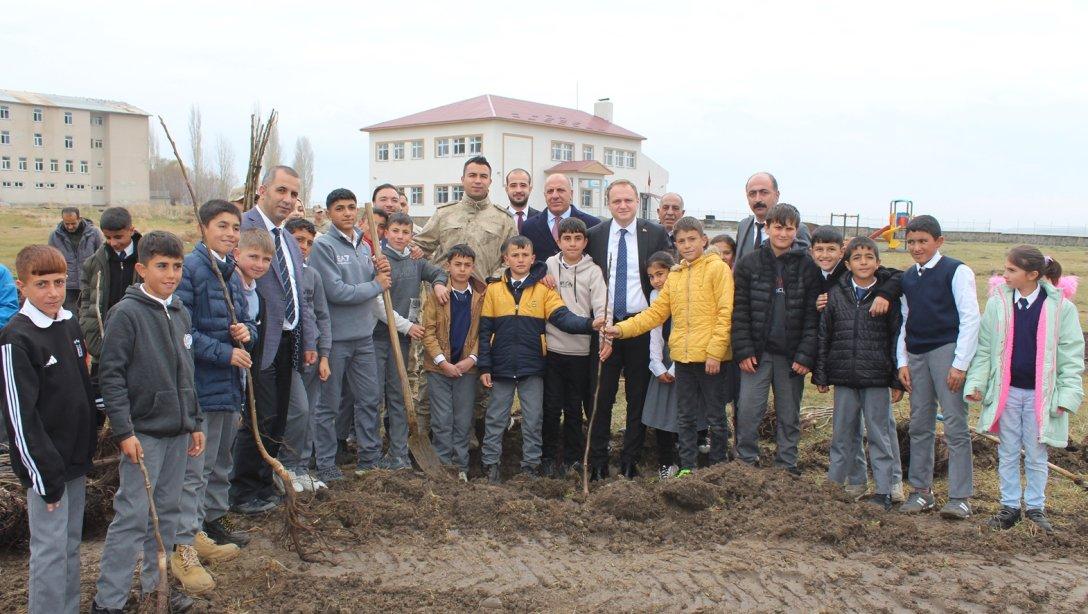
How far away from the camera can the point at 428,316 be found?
6.16 metres

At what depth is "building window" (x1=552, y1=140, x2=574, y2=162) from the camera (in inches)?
1959

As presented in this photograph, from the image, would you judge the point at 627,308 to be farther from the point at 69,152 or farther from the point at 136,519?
the point at 69,152

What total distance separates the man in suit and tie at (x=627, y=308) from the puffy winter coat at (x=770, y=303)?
773 mm

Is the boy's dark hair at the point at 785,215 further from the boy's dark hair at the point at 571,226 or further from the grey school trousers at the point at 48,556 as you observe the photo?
the grey school trousers at the point at 48,556

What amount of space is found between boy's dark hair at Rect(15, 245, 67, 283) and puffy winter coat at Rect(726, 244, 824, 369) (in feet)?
14.3

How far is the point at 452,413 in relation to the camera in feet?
20.6

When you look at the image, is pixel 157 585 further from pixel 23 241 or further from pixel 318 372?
pixel 23 241

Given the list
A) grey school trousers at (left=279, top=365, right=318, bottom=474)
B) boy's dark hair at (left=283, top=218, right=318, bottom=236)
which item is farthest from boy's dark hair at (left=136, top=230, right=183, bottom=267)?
boy's dark hair at (left=283, top=218, right=318, bottom=236)

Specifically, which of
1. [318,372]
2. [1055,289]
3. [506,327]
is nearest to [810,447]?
[1055,289]

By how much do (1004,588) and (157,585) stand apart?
4.36 m

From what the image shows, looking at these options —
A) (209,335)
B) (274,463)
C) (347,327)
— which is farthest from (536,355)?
(209,335)

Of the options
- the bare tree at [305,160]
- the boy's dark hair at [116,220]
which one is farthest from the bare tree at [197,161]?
the boy's dark hair at [116,220]

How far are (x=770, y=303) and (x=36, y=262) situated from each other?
460cm

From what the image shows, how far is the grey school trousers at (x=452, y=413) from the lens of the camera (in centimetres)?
621
